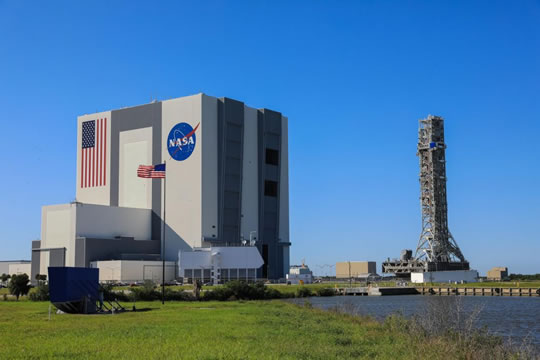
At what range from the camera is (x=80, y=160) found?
368ft

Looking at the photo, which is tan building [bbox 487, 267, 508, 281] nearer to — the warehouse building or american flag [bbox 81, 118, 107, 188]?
american flag [bbox 81, 118, 107, 188]

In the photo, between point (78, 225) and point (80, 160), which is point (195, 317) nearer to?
point (78, 225)

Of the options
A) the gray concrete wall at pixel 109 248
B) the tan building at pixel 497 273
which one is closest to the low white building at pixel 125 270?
the gray concrete wall at pixel 109 248

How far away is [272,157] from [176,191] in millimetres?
18422

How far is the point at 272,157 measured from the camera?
355ft

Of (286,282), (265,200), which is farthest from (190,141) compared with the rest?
(286,282)

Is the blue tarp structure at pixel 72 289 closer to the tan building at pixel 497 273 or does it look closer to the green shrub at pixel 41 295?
the green shrub at pixel 41 295

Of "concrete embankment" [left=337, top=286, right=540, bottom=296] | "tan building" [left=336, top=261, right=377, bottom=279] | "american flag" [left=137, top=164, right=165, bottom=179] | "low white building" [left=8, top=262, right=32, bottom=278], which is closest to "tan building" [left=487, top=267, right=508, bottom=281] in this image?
"tan building" [left=336, top=261, right=377, bottom=279]

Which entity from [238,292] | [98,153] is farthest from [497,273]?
[238,292]

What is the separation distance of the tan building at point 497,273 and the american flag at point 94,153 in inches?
2853

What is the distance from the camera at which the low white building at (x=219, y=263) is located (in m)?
91.9

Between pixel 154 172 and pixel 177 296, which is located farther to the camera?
pixel 154 172

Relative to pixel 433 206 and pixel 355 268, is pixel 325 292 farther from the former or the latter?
pixel 355 268

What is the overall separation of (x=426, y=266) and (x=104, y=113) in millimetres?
59053
